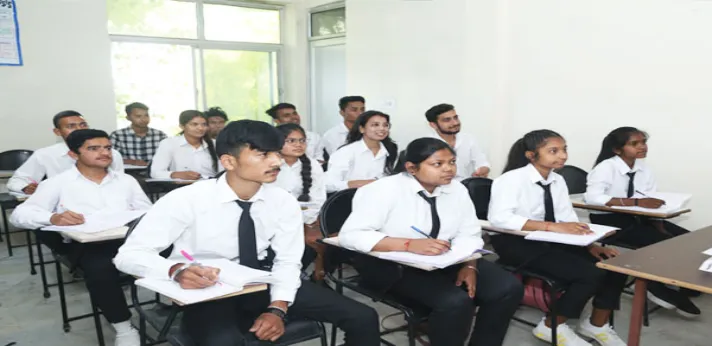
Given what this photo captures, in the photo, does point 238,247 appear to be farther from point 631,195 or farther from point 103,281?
point 631,195

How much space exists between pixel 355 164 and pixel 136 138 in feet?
9.11

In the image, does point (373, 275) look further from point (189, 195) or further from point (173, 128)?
point (173, 128)

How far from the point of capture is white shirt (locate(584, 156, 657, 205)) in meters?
3.41

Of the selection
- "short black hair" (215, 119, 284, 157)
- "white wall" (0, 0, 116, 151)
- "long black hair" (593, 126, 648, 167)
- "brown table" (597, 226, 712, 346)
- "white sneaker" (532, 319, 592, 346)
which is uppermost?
"white wall" (0, 0, 116, 151)

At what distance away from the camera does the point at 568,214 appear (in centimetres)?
297

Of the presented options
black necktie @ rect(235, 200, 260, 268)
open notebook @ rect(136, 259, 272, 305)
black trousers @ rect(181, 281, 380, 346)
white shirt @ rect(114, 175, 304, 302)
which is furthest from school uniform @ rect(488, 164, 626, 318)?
open notebook @ rect(136, 259, 272, 305)

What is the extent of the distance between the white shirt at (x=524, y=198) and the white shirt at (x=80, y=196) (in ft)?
6.96

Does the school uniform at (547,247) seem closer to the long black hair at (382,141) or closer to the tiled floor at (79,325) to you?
the tiled floor at (79,325)

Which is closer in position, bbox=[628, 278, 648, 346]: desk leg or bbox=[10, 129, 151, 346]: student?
bbox=[628, 278, 648, 346]: desk leg

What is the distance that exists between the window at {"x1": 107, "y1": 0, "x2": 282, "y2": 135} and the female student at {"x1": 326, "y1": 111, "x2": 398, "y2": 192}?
3671mm

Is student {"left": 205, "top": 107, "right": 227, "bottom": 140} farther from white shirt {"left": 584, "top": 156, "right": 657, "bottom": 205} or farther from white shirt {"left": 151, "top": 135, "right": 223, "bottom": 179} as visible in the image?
white shirt {"left": 584, "top": 156, "right": 657, "bottom": 205}

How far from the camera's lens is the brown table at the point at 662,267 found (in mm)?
1769

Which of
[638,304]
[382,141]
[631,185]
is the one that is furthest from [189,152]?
[638,304]

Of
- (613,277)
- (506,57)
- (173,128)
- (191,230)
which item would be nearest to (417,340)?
(613,277)
